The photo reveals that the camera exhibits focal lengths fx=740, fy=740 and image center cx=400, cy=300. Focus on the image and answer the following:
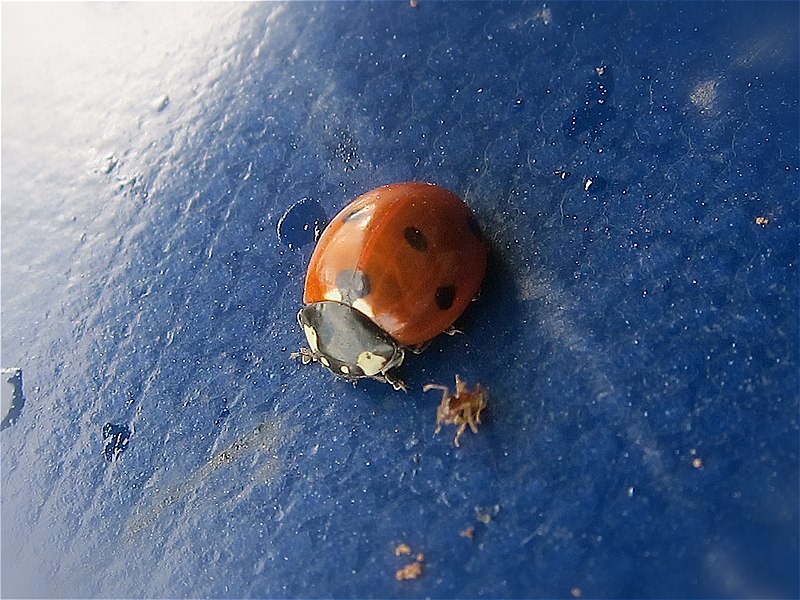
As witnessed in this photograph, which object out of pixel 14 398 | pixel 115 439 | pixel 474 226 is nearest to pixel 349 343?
pixel 474 226

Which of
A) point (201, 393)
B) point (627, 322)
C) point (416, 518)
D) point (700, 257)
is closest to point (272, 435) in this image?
point (201, 393)

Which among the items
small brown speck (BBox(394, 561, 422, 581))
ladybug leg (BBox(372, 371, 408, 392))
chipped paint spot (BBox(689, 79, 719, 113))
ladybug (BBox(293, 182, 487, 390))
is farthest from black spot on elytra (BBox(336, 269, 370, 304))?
chipped paint spot (BBox(689, 79, 719, 113))

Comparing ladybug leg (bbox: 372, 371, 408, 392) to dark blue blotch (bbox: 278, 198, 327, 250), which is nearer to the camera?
ladybug leg (bbox: 372, 371, 408, 392)

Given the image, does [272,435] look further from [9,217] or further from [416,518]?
[9,217]

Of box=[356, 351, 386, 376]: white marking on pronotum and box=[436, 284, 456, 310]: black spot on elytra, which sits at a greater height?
box=[436, 284, 456, 310]: black spot on elytra

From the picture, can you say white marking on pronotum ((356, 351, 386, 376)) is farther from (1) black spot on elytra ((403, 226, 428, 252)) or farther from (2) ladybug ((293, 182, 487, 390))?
(1) black spot on elytra ((403, 226, 428, 252))

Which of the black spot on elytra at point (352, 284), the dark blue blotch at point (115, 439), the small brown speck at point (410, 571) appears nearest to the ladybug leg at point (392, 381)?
the black spot on elytra at point (352, 284)

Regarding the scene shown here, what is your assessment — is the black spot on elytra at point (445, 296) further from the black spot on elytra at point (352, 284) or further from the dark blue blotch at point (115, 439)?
the dark blue blotch at point (115, 439)
